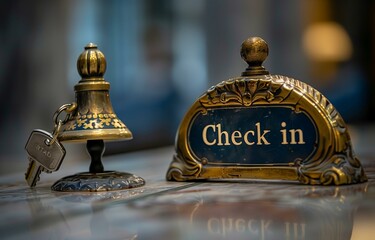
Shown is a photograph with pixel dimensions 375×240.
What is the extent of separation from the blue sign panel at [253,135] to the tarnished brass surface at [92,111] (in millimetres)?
148

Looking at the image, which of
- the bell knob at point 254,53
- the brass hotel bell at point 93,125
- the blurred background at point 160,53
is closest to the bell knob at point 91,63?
the brass hotel bell at point 93,125

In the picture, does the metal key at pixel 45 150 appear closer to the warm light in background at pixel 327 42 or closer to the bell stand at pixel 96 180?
the bell stand at pixel 96 180

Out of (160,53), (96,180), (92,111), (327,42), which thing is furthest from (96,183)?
(327,42)

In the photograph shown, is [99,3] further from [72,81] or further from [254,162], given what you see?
[254,162]

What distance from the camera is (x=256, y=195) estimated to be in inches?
45.5

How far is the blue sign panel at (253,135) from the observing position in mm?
1256

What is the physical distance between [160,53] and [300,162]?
2753 mm

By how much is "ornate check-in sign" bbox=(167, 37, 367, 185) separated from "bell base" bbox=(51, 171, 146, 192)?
0.13 meters

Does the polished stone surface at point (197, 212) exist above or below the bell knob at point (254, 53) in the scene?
below

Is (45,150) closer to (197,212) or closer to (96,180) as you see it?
(96,180)

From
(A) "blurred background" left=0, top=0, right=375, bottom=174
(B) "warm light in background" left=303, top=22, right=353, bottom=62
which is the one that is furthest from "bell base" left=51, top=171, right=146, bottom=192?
(B) "warm light in background" left=303, top=22, right=353, bottom=62

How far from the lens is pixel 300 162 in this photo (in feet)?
4.13

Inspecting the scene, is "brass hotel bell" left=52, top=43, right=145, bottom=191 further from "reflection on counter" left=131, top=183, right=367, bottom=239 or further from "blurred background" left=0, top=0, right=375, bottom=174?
"blurred background" left=0, top=0, right=375, bottom=174

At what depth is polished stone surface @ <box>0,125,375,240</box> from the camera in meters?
0.83
